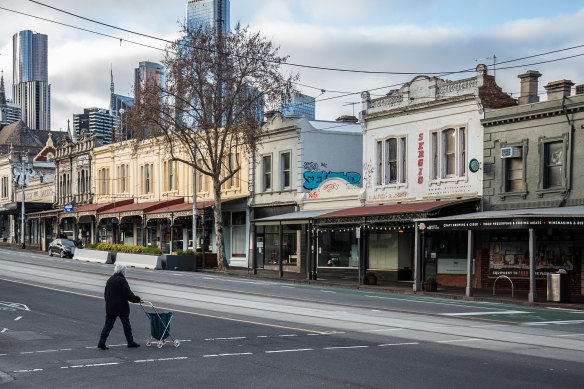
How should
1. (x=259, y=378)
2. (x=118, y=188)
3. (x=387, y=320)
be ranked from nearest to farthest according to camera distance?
(x=259, y=378) < (x=387, y=320) < (x=118, y=188)

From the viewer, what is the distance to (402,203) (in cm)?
3450

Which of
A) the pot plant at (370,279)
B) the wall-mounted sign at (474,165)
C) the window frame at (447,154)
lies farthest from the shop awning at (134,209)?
the wall-mounted sign at (474,165)

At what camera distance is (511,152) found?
2905cm

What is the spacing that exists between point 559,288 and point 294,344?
1317 centimetres

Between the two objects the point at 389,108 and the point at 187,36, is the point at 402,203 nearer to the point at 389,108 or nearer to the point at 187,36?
the point at 389,108

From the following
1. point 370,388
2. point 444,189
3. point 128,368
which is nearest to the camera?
point 370,388

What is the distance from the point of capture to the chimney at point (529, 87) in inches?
1216

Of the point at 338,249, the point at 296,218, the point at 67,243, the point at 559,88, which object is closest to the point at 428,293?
the point at 559,88

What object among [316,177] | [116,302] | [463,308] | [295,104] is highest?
[295,104]

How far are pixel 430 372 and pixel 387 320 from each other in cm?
727

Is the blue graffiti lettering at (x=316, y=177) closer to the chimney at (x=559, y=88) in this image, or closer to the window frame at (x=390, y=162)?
the window frame at (x=390, y=162)

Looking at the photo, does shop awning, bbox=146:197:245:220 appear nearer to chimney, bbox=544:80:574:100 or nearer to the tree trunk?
the tree trunk

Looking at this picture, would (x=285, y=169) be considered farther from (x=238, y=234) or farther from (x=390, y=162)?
(x=390, y=162)

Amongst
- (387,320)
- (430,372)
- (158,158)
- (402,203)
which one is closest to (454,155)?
(402,203)
